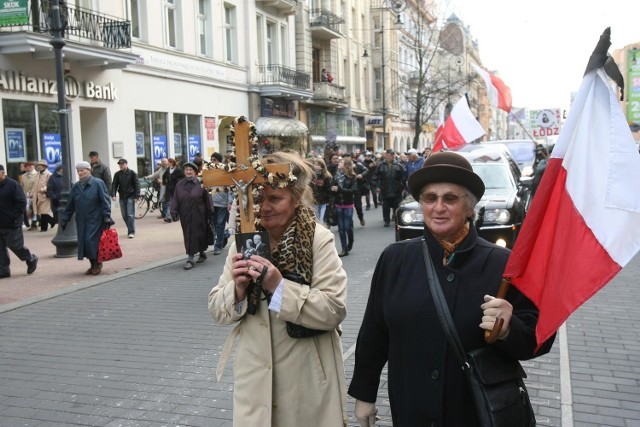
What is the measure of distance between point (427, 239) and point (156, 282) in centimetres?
815

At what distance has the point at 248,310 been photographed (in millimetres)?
2748

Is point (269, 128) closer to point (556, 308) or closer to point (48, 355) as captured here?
point (48, 355)

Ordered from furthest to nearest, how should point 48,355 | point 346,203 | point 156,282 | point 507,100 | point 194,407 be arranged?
point 507,100 → point 346,203 → point 156,282 → point 48,355 → point 194,407

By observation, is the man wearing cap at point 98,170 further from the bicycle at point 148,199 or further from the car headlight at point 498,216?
the car headlight at point 498,216

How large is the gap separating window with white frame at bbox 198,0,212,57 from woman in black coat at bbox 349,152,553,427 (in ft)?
81.6

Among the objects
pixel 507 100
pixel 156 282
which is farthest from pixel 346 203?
pixel 507 100

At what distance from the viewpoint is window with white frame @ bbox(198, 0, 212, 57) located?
2609 centimetres

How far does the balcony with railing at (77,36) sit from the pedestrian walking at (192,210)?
23.6ft

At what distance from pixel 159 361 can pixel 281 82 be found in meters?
26.5

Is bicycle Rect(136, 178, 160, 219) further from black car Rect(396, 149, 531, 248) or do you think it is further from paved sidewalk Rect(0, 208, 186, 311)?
black car Rect(396, 149, 531, 248)

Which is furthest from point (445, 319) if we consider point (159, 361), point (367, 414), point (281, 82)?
point (281, 82)

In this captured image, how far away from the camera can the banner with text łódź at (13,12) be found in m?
13.9

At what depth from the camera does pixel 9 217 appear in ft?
33.4

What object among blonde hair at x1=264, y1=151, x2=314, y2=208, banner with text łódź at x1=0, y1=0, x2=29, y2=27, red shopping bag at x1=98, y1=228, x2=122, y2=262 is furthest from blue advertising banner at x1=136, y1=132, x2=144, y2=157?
blonde hair at x1=264, y1=151, x2=314, y2=208
